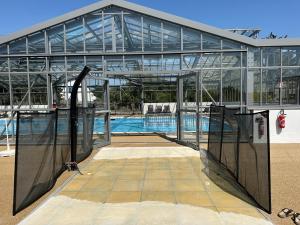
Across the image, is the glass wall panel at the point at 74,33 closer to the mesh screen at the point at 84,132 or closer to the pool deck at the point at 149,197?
the mesh screen at the point at 84,132

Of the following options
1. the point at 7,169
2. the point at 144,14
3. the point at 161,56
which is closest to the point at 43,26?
the point at 144,14

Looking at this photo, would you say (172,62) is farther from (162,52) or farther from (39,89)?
(39,89)

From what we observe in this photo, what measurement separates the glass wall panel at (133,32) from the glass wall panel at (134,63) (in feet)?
1.09

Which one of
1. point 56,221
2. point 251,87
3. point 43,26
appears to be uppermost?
point 43,26

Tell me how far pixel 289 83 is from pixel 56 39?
8753mm

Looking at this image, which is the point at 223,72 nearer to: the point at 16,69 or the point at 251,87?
the point at 251,87

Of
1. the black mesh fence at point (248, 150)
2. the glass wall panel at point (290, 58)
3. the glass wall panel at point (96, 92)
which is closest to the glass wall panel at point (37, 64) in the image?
the glass wall panel at point (96, 92)

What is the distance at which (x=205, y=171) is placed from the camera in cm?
680

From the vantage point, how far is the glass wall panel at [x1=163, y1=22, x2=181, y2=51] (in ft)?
38.1

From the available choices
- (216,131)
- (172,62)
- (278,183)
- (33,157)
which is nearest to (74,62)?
(172,62)

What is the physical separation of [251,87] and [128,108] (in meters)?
16.2

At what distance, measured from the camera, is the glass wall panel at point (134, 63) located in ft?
38.9

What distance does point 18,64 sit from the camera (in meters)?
12.0

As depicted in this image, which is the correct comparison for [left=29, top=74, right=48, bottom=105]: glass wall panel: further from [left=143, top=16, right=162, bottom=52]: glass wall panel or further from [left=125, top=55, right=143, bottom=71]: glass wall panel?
[left=143, top=16, right=162, bottom=52]: glass wall panel
